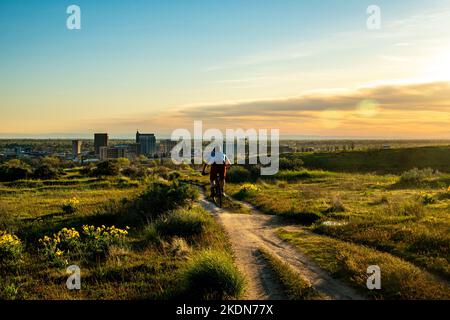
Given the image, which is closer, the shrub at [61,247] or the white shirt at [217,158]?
the shrub at [61,247]

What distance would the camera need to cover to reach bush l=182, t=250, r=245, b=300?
307 inches

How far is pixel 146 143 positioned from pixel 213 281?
133 meters

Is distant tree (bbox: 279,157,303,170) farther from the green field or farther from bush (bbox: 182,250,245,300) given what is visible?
bush (bbox: 182,250,245,300)

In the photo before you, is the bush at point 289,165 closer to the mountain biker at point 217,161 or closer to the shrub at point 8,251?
the mountain biker at point 217,161

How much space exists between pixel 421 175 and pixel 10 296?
3162 centimetres

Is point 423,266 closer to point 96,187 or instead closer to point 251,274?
point 251,274

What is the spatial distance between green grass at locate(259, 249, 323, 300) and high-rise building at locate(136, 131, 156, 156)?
124 metres

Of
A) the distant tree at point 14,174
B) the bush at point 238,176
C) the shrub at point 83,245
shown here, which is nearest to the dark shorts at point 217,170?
the shrub at point 83,245

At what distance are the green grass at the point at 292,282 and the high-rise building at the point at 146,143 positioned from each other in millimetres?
124484

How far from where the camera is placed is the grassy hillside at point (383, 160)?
52156 millimetres

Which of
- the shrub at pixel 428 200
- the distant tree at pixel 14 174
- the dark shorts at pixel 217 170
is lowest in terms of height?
the distant tree at pixel 14 174

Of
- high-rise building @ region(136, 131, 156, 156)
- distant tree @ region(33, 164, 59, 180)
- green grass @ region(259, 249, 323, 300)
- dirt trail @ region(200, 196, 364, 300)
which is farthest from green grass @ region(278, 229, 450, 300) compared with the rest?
high-rise building @ region(136, 131, 156, 156)

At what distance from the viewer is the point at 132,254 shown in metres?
11.3
